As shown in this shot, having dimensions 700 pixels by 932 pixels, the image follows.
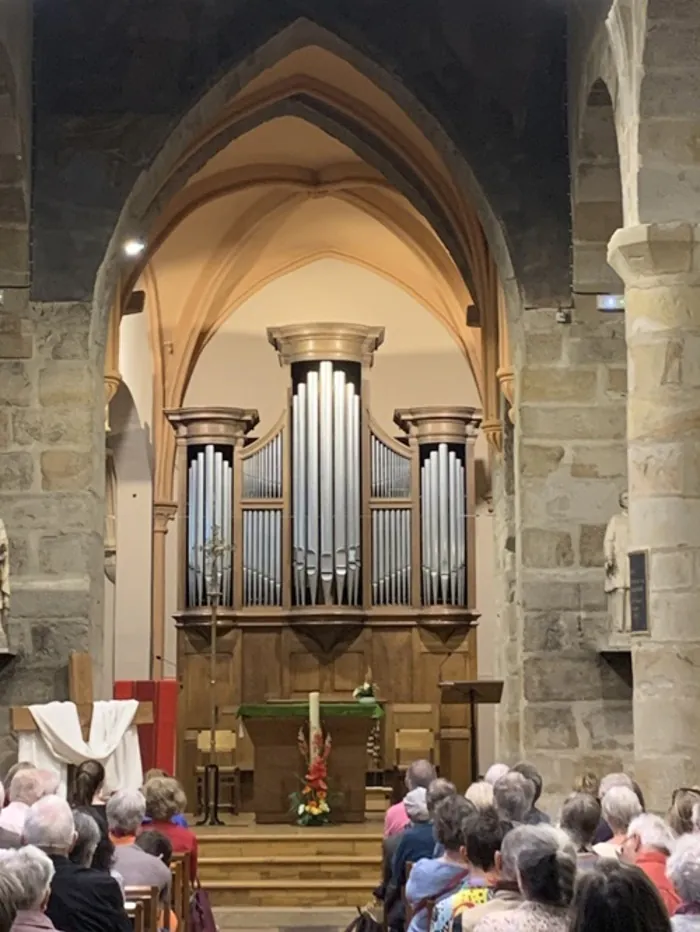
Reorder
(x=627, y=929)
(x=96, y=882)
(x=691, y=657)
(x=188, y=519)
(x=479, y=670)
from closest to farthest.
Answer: (x=627, y=929) → (x=96, y=882) → (x=691, y=657) → (x=188, y=519) → (x=479, y=670)

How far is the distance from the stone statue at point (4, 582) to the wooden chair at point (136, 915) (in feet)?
16.9

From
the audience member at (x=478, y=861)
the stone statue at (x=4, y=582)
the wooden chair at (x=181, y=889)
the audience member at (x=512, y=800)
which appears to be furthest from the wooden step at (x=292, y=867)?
the audience member at (x=478, y=861)

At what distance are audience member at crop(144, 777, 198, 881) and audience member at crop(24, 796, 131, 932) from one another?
6.61ft

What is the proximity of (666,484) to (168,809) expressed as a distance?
2.76m

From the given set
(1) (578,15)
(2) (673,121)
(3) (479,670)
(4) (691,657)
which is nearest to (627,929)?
(4) (691,657)

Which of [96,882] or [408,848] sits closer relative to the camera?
[96,882]

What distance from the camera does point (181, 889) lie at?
20.9 ft

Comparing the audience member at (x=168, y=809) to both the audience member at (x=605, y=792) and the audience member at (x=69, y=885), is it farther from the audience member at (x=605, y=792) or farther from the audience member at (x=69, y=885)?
the audience member at (x=69, y=885)

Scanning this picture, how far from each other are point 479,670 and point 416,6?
29.7 ft

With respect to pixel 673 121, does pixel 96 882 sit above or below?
below

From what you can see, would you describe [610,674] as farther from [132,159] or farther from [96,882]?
[96,882]

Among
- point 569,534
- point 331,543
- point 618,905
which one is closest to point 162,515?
point 331,543

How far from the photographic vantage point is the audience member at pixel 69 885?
14.4 ft

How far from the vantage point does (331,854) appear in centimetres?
1087
